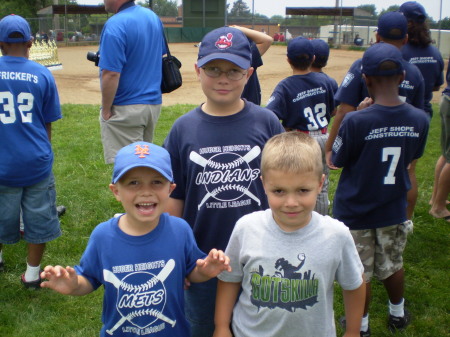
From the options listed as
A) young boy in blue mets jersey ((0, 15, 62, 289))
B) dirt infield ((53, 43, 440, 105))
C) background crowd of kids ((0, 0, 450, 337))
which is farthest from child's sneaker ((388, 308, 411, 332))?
dirt infield ((53, 43, 440, 105))

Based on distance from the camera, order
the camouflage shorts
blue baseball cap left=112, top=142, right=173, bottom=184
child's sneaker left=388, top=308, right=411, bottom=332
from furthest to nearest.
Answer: child's sneaker left=388, top=308, right=411, bottom=332, the camouflage shorts, blue baseball cap left=112, top=142, right=173, bottom=184

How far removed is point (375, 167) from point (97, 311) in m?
2.14

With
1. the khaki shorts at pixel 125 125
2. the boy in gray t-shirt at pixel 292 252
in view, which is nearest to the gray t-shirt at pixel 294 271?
the boy in gray t-shirt at pixel 292 252

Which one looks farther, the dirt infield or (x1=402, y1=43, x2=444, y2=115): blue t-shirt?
the dirt infield

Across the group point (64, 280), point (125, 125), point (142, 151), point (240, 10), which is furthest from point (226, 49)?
point (240, 10)

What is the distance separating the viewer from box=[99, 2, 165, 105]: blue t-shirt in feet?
14.7

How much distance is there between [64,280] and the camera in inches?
78.9

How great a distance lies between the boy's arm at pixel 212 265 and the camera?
200 cm

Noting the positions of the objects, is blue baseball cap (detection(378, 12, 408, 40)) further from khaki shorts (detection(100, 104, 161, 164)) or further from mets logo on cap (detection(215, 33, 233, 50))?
khaki shorts (detection(100, 104, 161, 164))

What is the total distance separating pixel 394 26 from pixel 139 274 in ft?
9.33

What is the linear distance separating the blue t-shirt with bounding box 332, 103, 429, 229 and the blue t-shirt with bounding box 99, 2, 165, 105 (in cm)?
227

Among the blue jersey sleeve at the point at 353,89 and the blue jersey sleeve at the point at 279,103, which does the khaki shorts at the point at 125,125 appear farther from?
the blue jersey sleeve at the point at 353,89

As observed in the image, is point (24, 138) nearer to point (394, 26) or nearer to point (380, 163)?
point (380, 163)

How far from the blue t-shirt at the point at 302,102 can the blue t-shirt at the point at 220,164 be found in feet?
6.42
